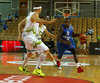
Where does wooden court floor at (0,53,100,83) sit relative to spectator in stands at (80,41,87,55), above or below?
above

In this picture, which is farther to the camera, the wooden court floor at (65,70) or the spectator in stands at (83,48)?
the spectator in stands at (83,48)

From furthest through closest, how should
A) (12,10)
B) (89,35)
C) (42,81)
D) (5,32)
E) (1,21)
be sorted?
1. (12,10)
2. (1,21)
3. (5,32)
4. (89,35)
5. (42,81)

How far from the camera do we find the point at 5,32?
2250 cm

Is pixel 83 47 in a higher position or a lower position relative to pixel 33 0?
lower

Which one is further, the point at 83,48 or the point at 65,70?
the point at 83,48

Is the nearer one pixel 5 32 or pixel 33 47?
pixel 33 47

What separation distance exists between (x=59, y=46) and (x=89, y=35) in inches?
503

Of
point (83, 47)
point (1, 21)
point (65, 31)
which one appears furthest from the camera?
point (1, 21)

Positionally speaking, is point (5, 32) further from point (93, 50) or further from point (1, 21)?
point (93, 50)

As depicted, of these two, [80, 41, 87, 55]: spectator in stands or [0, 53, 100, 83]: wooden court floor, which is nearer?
[0, 53, 100, 83]: wooden court floor

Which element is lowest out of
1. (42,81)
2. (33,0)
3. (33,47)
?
(42,81)

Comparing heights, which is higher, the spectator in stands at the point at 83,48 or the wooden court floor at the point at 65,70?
the wooden court floor at the point at 65,70

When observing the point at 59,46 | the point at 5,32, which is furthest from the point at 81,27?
the point at 59,46

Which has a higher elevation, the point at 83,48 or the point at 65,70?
the point at 65,70
